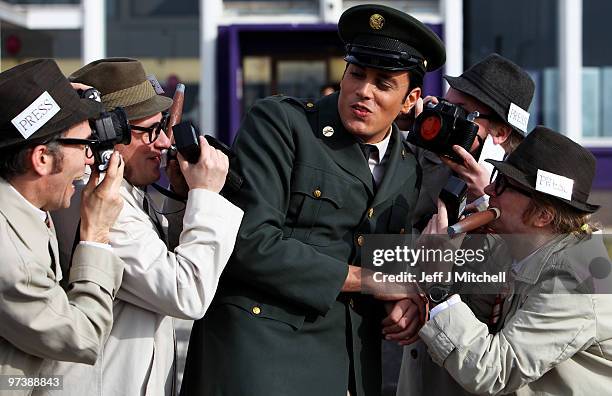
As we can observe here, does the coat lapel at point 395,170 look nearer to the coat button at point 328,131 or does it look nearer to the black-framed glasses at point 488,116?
the coat button at point 328,131

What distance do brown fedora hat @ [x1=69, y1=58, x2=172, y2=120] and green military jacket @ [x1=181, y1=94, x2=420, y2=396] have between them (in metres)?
0.32

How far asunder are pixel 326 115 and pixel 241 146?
0.32m

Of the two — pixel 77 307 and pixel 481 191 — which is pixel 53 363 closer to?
pixel 77 307

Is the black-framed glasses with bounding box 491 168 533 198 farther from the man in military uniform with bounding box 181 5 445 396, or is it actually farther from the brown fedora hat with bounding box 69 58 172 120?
the brown fedora hat with bounding box 69 58 172 120

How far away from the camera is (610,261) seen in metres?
2.66

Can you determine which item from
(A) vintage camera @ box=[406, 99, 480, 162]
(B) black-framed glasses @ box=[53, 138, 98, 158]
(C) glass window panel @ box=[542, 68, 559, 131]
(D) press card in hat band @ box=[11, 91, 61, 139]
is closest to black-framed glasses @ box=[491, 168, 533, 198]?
(A) vintage camera @ box=[406, 99, 480, 162]

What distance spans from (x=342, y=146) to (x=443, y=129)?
1.11 ft

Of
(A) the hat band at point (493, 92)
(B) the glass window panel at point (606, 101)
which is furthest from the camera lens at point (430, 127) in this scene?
(B) the glass window panel at point (606, 101)

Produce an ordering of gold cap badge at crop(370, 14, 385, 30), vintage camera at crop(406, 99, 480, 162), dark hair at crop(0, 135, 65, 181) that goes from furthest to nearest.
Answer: vintage camera at crop(406, 99, 480, 162) < gold cap badge at crop(370, 14, 385, 30) < dark hair at crop(0, 135, 65, 181)

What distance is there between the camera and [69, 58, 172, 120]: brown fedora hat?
105 inches

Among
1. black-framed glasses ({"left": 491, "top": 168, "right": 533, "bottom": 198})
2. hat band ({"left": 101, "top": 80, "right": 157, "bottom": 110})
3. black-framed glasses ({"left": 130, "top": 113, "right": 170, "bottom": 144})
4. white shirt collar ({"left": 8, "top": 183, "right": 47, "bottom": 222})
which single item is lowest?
black-framed glasses ({"left": 491, "top": 168, "right": 533, "bottom": 198})

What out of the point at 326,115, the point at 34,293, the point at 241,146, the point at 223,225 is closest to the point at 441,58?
the point at 326,115

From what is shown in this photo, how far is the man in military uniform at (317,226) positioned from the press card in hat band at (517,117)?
49 cm

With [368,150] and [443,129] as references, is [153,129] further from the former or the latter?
[443,129]
